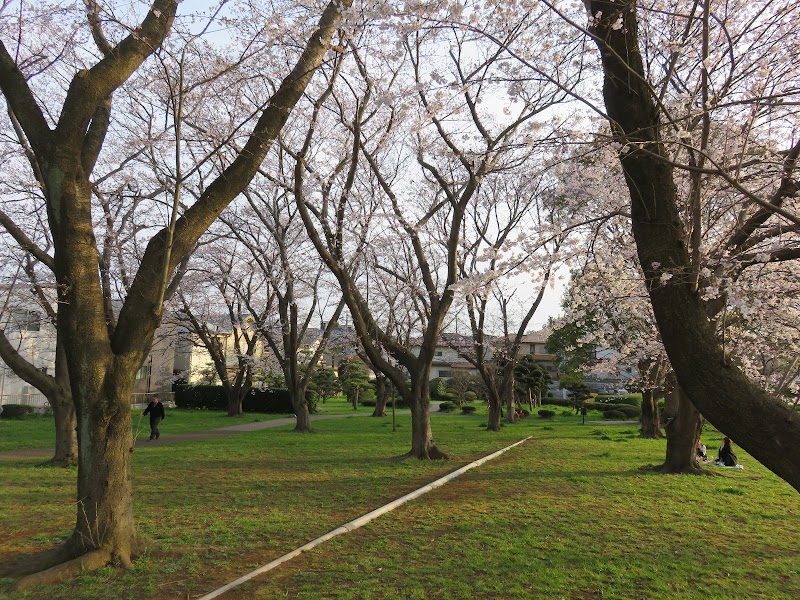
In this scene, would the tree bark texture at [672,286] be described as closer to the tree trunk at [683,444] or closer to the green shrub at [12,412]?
the tree trunk at [683,444]

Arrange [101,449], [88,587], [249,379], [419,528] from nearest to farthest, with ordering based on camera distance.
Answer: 1. [88,587]
2. [101,449]
3. [419,528]
4. [249,379]

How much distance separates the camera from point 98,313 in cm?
472

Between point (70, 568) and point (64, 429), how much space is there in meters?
7.21

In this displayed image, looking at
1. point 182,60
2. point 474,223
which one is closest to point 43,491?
point 182,60

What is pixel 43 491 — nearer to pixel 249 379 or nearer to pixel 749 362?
pixel 749 362

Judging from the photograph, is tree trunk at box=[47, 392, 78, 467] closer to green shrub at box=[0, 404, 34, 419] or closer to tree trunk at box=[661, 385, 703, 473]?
tree trunk at box=[661, 385, 703, 473]

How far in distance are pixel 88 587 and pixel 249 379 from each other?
2506cm

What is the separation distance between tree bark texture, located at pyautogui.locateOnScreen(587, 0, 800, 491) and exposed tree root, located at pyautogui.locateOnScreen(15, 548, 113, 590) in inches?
177

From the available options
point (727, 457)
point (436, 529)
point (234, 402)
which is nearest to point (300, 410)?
point (234, 402)

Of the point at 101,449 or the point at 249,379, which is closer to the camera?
the point at 101,449

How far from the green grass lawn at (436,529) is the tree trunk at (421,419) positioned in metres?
0.57

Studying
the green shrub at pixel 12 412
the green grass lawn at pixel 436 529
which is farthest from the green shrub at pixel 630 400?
the green shrub at pixel 12 412

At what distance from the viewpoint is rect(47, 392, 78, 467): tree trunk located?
10.4 meters

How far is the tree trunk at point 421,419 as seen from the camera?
458 inches
